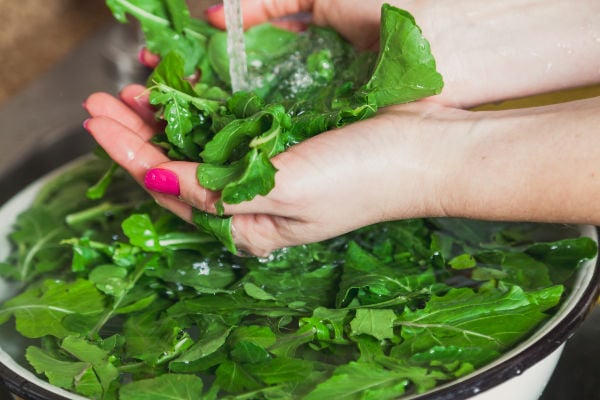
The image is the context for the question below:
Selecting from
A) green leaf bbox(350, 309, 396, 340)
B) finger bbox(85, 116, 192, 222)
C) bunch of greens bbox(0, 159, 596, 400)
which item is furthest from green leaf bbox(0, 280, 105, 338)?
green leaf bbox(350, 309, 396, 340)

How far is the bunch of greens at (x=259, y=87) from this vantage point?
2.03 feet

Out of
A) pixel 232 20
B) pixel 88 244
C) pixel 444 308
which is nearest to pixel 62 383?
pixel 88 244

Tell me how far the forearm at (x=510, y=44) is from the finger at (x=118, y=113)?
306 mm

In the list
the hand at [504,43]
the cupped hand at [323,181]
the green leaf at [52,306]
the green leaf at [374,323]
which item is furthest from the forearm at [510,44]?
the green leaf at [52,306]

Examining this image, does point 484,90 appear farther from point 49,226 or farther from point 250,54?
point 49,226

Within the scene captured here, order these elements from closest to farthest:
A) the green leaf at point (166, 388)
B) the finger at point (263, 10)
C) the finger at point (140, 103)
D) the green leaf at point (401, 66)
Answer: the green leaf at point (166, 388)
the green leaf at point (401, 66)
the finger at point (140, 103)
the finger at point (263, 10)

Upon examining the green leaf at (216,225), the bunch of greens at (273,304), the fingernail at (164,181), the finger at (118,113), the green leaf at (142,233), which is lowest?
the bunch of greens at (273,304)

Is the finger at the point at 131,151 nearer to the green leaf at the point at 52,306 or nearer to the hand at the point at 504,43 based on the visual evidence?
the green leaf at the point at 52,306

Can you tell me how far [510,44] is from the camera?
2.68ft

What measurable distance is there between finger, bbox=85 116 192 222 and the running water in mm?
151

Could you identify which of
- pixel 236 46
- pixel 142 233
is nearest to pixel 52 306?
pixel 142 233

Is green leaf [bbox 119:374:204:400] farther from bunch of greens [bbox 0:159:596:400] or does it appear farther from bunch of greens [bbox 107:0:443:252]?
bunch of greens [bbox 107:0:443:252]

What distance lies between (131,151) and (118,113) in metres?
0.08

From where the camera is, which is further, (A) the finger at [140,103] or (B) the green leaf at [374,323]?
(A) the finger at [140,103]
